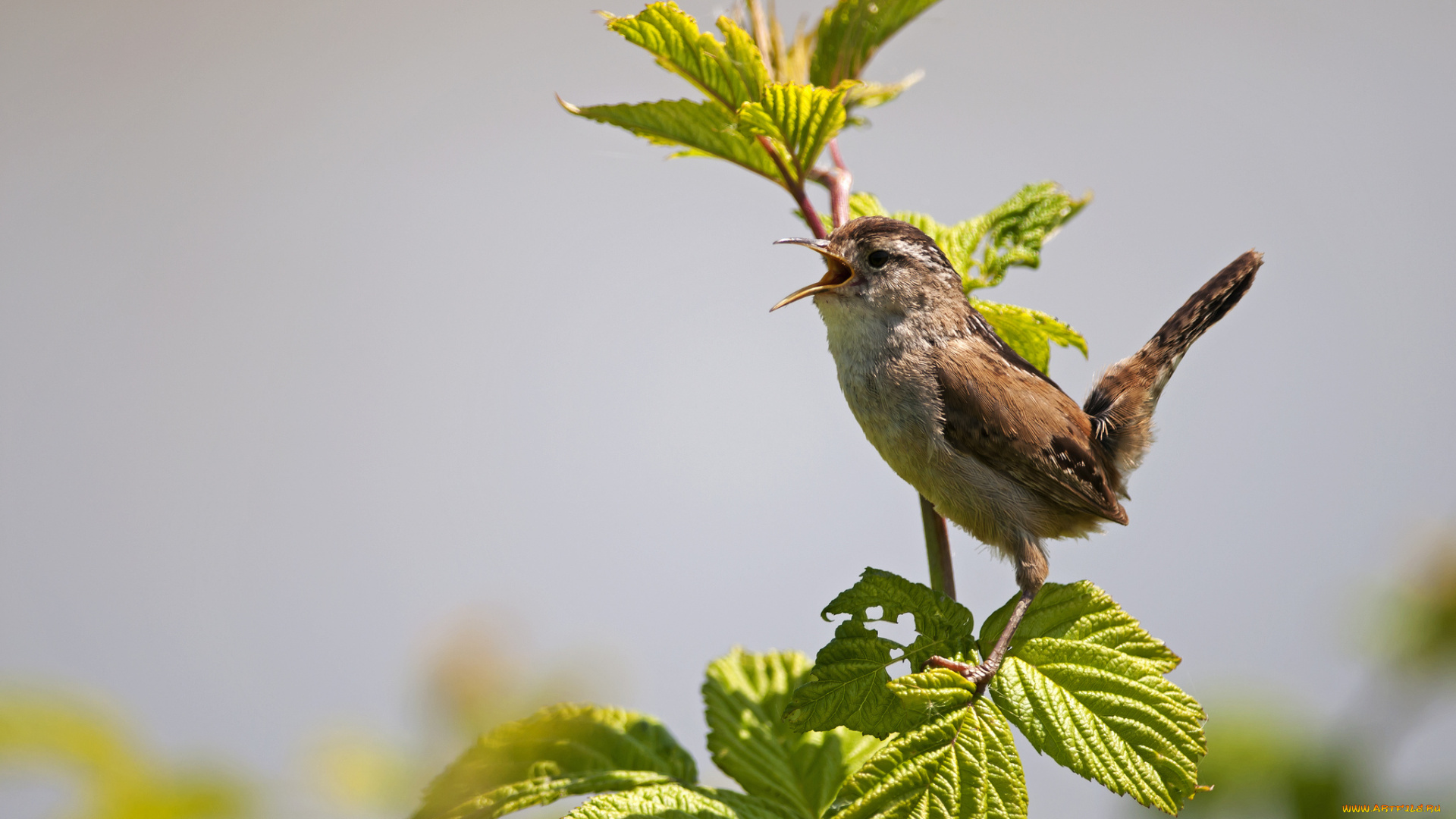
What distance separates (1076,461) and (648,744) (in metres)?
0.83

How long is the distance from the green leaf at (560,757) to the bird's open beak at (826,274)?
678 millimetres

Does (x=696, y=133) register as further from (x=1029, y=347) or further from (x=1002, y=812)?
(x=1002, y=812)

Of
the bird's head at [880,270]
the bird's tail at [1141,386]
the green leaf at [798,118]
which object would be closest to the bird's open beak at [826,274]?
the bird's head at [880,270]

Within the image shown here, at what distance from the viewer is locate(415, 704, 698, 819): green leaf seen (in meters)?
1.35

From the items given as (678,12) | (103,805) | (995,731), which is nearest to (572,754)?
(995,731)

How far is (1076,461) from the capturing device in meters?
1.58

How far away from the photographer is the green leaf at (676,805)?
1156 millimetres

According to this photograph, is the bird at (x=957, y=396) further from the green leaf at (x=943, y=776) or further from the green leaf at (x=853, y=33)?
the green leaf at (x=943, y=776)

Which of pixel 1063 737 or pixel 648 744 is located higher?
pixel 648 744

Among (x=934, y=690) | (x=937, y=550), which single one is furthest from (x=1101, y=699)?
(x=937, y=550)

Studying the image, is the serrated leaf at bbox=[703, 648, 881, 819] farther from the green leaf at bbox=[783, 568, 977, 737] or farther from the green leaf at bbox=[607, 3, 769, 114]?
the green leaf at bbox=[607, 3, 769, 114]

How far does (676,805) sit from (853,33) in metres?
1.07

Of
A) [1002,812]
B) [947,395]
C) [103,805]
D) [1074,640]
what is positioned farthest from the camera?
[103,805]

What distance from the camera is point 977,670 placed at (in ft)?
3.54
